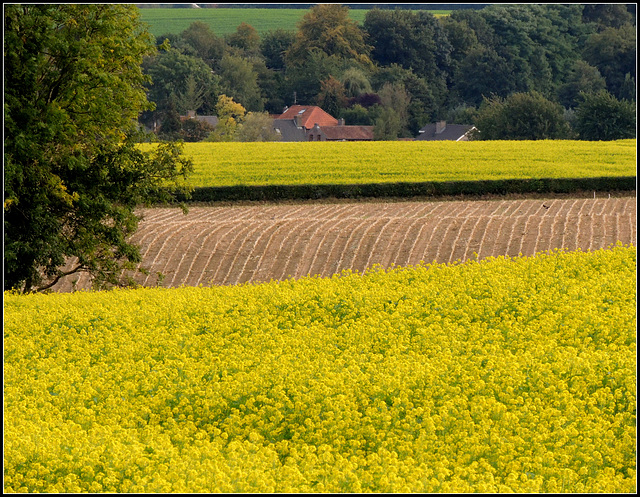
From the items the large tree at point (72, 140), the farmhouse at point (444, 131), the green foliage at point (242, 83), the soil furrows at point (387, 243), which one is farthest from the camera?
the green foliage at point (242, 83)

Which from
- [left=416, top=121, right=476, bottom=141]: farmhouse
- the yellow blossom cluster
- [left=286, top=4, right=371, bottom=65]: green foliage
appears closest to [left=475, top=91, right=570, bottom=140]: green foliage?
[left=416, top=121, right=476, bottom=141]: farmhouse

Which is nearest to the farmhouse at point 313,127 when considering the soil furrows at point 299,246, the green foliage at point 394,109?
the green foliage at point 394,109

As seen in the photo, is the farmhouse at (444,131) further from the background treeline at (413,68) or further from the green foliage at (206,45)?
the green foliage at (206,45)

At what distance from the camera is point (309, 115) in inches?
2938

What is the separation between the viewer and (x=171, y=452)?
246 inches

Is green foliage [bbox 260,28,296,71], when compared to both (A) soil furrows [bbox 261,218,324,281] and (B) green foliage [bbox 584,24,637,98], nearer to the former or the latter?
(B) green foliage [bbox 584,24,637,98]

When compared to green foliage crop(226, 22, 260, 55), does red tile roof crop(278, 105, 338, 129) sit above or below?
below

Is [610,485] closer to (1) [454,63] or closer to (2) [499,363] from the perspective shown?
(2) [499,363]

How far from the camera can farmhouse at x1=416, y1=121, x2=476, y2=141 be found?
68.9m

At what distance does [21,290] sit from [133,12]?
6.07 m

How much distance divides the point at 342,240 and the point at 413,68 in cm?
5845

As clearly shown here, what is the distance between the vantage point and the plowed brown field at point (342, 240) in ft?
61.0

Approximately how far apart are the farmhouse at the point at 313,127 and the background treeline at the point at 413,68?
141 cm

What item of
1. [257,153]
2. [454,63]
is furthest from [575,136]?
[257,153]
